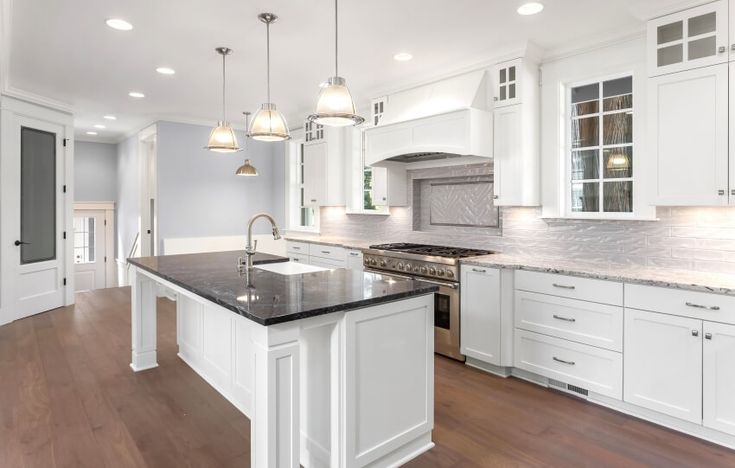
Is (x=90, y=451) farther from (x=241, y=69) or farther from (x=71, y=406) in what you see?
(x=241, y=69)

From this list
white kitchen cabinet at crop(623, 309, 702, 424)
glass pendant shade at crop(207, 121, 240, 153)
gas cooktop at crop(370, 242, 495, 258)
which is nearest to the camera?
white kitchen cabinet at crop(623, 309, 702, 424)

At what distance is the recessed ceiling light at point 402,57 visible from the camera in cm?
381

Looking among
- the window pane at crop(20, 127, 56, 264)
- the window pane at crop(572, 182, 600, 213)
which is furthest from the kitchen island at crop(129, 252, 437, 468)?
the window pane at crop(20, 127, 56, 264)

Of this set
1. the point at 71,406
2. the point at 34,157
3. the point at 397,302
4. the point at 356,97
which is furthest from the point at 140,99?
the point at 397,302

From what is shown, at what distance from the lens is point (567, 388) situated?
3.17 m

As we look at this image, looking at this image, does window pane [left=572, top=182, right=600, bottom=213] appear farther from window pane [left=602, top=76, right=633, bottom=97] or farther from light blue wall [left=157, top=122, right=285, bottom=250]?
light blue wall [left=157, top=122, right=285, bottom=250]

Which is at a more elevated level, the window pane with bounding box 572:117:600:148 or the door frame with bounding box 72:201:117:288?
the window pane with bounding box 572:117:600:148

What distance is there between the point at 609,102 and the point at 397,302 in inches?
99.8

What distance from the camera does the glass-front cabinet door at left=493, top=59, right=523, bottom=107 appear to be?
364 centimetres

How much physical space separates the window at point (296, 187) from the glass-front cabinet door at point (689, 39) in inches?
194

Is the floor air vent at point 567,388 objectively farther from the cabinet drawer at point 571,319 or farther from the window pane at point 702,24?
the window pane at point 702,24

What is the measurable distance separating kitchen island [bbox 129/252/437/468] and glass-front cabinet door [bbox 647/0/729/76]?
2.21m

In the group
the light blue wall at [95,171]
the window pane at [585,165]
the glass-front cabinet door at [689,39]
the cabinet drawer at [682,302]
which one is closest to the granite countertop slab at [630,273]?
the cabinet drawer at [682,302]

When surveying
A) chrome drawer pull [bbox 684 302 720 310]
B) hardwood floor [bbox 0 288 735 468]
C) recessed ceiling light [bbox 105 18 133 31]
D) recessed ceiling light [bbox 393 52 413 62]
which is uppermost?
recessed ceiling light [bbox 393 52 413 62]
